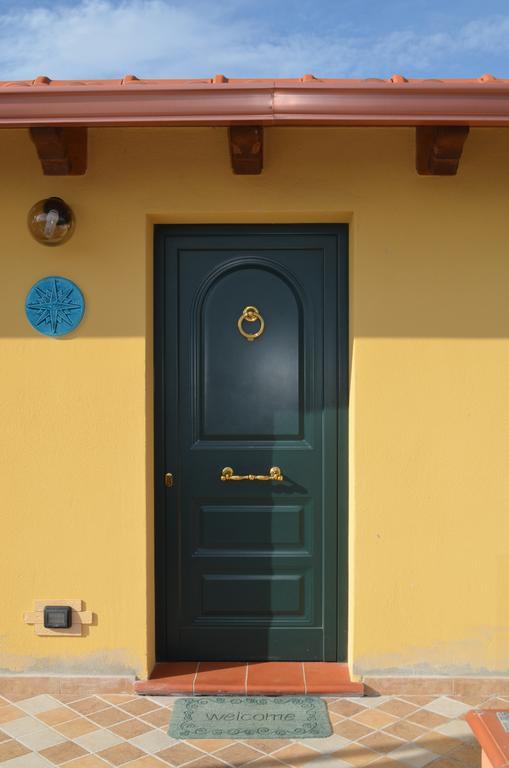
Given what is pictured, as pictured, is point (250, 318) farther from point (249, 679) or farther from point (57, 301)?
point (249, 679)

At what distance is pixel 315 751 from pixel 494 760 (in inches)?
46.7

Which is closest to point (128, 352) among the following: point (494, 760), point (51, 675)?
point (51, 675)

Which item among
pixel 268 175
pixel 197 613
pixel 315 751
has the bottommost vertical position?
pixel 315 751

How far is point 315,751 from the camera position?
3.33m

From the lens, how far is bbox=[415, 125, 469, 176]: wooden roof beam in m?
3.64

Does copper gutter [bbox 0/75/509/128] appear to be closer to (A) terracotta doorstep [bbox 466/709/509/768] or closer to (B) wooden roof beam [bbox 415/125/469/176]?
(B) wooden roof beam [bbox 415/125/469/176]

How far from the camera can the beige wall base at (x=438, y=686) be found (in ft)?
13.0

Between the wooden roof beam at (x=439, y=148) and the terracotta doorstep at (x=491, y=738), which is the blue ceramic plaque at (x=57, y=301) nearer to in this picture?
the wooden roof beam at (x=439, y=148)

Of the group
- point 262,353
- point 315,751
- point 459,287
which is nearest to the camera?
point 315,751

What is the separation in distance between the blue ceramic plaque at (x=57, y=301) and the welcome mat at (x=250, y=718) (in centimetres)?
200

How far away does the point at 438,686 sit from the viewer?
3.96 m

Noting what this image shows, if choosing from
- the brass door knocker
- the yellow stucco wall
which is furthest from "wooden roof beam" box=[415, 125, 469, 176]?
the brass door knocker

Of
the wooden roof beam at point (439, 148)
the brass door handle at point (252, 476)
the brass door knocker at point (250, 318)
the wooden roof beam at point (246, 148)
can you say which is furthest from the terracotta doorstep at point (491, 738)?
the wooden roof beam at point (246, 148)

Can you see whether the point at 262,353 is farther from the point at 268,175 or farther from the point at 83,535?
the point at 83,535
